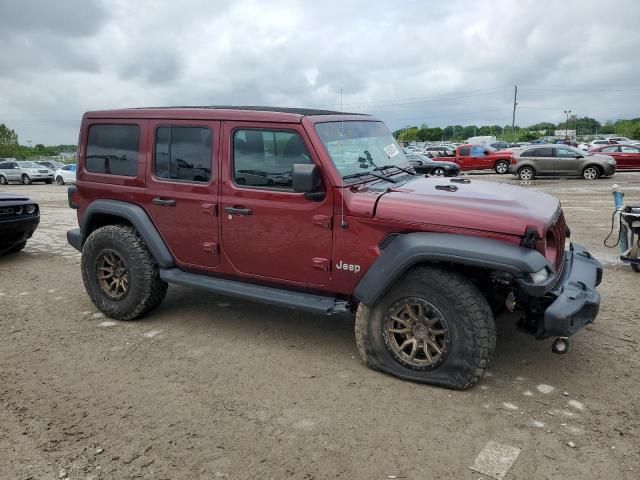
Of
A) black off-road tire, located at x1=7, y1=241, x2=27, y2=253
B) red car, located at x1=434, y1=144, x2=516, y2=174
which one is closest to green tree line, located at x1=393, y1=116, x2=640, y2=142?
red car, located at x1=434, y1=144, x2=516, y2=174

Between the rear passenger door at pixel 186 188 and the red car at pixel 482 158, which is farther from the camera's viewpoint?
the red car at pixel 482 158

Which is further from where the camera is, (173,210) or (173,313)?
(173,313)

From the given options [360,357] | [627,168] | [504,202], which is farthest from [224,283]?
[627,168]

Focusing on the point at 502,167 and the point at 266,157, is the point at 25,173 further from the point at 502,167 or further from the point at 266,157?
the point at 266,157

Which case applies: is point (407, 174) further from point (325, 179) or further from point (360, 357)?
point (360, 357)

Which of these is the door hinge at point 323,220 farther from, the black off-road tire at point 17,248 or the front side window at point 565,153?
the front side window at point 565,153

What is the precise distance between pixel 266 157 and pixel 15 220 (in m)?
5.33

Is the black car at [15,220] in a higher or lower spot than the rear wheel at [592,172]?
lower

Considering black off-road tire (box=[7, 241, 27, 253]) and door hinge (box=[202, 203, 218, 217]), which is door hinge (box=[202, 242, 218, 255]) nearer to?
door hinge (box=[202, 203, 218, 217])

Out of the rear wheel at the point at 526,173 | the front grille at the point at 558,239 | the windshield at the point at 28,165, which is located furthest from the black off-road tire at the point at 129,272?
the windshield at the point at 28,165

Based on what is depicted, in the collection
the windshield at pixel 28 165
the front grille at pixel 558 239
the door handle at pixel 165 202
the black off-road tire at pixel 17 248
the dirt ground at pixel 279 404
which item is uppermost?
the windshield at pixel 28 165

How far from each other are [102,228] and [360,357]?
2.75 meters

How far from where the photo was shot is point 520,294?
3500mm

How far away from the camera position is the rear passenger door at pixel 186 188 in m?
4.35
